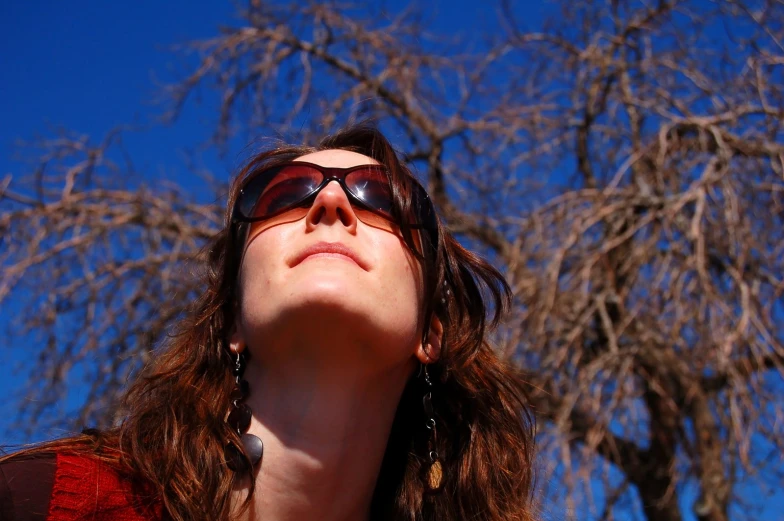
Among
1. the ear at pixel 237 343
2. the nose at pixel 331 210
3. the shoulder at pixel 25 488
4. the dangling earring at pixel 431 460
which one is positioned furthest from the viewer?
the dangling earring at pixel 431 460

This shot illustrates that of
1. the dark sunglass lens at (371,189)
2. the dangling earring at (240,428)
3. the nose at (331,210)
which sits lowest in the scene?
→ the dangling earring at (240,428)

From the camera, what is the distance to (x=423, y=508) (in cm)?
186

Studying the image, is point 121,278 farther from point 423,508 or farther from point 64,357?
point 423,508

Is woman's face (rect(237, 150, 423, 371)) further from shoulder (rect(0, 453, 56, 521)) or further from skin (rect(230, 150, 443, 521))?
shoulder (rect(0, 453, 56, 521))

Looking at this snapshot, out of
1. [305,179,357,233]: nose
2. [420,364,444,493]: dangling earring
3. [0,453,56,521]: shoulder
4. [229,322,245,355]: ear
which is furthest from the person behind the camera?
[420,364,444,493]: dangling earring

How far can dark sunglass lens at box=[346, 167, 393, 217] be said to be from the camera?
168 centimetres

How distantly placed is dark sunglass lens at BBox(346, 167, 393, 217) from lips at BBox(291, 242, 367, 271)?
0.15 metres

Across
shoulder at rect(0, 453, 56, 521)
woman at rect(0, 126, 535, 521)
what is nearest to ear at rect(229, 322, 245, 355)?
woman at rect(0, 126, 535, 521)

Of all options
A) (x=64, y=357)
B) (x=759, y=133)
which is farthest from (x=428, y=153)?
(x=64, y=357)

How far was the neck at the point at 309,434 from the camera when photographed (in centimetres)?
156

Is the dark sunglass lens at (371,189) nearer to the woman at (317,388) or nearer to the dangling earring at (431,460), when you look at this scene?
the woman at (317,388)

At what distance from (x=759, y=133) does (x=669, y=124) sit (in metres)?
0.41

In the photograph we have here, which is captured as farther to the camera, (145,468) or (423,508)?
(423,508)

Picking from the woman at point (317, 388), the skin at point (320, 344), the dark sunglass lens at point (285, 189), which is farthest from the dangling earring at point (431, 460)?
the dark sunglass lens at point (285, 189)
